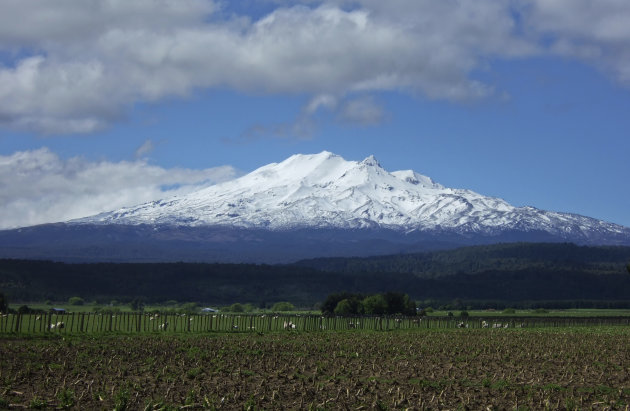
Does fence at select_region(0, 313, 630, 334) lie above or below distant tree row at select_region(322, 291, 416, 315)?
below

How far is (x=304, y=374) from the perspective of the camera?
3184 centimetres

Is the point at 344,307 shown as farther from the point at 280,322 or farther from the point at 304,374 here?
the point at 304,374

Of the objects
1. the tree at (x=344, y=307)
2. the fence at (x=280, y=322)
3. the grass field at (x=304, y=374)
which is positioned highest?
the tree at (x=344, y=307)

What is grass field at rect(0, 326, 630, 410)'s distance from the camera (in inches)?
1009

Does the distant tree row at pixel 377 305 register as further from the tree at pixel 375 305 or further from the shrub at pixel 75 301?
the shrub at pixel 75 301

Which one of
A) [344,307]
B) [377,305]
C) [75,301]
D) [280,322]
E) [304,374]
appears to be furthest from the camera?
[75,301]

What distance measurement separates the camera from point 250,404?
2461 centimetres

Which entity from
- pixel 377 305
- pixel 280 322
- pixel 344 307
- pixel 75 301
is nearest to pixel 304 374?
pixel 280 322

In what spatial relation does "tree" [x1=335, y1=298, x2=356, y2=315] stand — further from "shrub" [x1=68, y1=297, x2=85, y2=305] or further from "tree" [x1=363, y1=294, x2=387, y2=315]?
"shrub" [x1=68, y1=297, x2=85, y2=305]

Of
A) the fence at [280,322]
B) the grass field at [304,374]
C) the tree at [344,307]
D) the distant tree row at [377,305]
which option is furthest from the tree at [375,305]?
the grass field at [304,374]

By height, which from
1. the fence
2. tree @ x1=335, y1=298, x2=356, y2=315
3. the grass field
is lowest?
the grass field

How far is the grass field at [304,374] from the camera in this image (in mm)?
25625

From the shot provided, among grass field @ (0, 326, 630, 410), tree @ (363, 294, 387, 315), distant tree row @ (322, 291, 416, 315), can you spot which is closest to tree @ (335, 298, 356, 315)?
distant tree row @ (322, 291, 416, 315)

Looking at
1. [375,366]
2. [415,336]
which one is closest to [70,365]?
[375,366]
